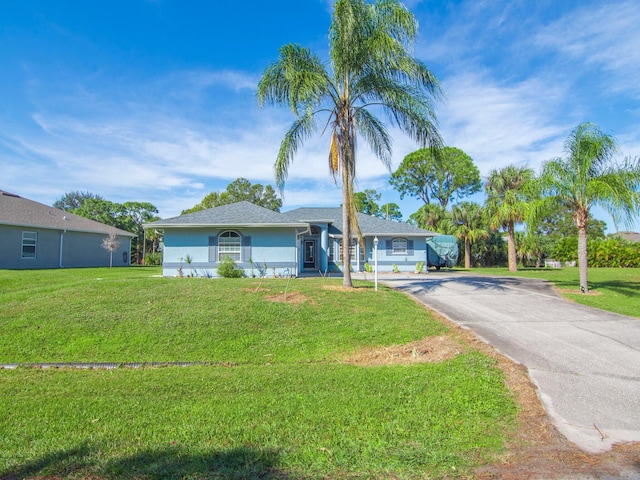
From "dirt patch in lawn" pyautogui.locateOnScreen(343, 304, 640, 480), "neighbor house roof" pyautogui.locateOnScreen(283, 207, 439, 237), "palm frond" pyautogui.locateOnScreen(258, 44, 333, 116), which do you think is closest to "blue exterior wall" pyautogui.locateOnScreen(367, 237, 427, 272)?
"neighbor house roof" pyautogui.locateOnScreen(283, 207, 439, 237)

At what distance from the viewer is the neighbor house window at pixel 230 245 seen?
17.5 meters

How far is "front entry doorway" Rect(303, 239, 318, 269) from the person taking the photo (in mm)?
23453

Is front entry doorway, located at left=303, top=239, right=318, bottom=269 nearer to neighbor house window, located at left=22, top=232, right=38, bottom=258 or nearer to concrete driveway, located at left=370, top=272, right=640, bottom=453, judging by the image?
concrete driveway, located at left=370, top=272, right=640, bottom=453

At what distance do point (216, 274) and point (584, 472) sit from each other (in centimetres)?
1577

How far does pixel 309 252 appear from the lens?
23594 mm

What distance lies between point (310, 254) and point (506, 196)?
13300 millimetres

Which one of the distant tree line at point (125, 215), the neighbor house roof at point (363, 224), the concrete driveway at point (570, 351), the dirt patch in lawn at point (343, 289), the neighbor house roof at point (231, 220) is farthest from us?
the distant tree line at point (125, 215)

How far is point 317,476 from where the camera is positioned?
281cm

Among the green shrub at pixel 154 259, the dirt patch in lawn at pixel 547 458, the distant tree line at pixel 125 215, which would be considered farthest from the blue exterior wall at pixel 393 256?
the distant tree line at pixel 125 215

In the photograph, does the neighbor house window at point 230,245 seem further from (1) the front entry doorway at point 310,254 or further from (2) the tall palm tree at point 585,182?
(2) the tall palm tree at point 585,182

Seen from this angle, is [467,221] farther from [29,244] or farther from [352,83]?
A: [29,244]

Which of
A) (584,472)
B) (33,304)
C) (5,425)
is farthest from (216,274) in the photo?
(584,472)

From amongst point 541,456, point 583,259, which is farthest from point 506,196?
point 541,456

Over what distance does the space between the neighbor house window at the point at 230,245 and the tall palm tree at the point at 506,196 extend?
659 inches
